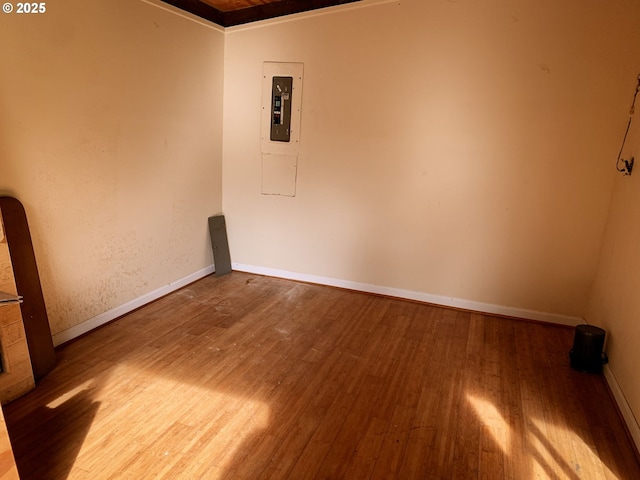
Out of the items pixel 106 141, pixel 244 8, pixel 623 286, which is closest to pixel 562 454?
pixel 623 286

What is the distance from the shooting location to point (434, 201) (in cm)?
366

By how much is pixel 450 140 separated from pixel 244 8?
2336 mm

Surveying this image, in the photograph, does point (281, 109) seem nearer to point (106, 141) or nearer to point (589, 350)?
point (106, 141)

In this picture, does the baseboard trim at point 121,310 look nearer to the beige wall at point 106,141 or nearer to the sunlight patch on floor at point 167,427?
the beige wall at point 106,141

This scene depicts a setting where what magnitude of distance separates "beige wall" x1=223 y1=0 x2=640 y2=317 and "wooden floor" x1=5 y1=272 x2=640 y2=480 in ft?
2.19

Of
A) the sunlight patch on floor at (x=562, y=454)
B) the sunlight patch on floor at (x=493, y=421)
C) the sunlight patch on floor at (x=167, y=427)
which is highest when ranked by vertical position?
the sunlight patch on floor at (x=562, y=454)

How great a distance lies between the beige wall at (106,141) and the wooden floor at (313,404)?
489 millimetres

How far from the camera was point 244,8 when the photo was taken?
3.82 m

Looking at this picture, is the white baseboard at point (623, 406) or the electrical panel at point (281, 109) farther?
the electrical panel at point (281, 109)

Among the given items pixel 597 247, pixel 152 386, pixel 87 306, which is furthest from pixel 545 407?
pixel 87 306

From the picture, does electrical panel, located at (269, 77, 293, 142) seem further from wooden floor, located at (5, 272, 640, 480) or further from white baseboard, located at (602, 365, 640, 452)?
white baseboard, located at (602, 365, 640, 452)

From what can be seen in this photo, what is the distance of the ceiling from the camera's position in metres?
3.60

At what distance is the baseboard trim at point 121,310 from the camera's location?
108 inches

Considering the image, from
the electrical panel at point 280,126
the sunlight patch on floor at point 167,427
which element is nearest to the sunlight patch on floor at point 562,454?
the sunlight patch on floor at point 167,427
